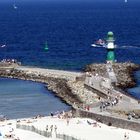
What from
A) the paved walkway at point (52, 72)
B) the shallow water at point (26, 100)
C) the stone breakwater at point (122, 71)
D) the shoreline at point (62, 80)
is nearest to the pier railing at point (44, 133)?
the shoreline at point (62, 80)

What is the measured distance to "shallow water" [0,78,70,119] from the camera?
62875mm

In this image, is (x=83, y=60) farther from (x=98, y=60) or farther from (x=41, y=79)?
(x=41, y=79)

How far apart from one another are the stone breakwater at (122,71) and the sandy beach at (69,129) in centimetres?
1943

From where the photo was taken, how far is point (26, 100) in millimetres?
67938

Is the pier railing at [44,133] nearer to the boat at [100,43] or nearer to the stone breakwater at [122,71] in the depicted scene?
the stone breakwater at [122,71]

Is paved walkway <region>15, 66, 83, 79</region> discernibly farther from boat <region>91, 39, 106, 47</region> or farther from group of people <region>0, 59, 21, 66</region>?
boat <region>91, 39, 106, 47</region>

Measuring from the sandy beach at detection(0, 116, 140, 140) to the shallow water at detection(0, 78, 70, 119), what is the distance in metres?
5.20

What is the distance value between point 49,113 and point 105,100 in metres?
4.92

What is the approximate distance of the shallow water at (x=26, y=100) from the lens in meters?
62.9

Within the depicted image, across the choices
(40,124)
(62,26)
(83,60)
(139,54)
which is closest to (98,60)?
(83,60)

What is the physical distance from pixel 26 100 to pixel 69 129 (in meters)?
15.3

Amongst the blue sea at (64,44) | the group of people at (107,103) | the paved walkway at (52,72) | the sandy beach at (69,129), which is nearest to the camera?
the sandy beach at (69,129)

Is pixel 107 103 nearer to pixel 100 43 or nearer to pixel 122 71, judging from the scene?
pixel 122 71

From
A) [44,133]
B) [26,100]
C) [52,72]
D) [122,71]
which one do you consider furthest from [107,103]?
[122,71]
